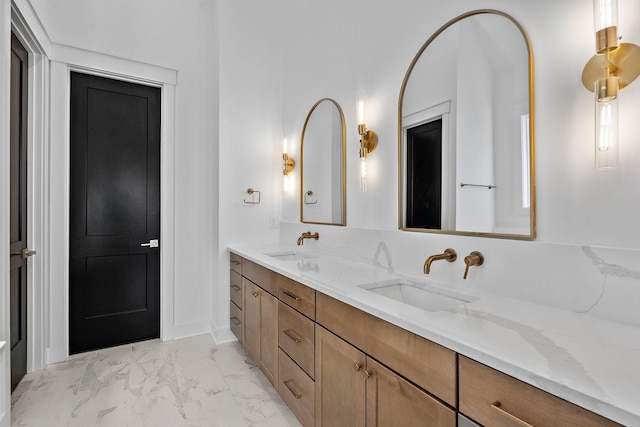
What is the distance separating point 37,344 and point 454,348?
2955 mm

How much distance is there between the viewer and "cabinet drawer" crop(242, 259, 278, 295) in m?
1.95

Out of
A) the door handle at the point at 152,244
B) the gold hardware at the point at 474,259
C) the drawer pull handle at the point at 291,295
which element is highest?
the gold hardware at the point at 474,259

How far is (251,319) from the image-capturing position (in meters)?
2.32

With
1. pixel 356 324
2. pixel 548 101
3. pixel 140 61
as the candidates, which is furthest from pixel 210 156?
pixel 548 101

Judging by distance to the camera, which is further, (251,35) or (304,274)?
(251,35)

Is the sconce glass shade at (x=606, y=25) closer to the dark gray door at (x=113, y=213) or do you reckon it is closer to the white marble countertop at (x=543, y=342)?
the white marble countertop at (x=543, y=342)

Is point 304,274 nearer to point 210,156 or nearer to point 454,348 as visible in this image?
point 454,348

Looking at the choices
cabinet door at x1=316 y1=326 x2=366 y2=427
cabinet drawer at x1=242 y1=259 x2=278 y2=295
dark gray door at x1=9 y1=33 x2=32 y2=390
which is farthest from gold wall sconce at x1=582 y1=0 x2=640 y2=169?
dark gray door at x1=9 y1=33 x2=32 y2=390

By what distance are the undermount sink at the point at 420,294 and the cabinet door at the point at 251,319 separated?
0.97 m

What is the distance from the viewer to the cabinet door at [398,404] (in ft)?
2.93

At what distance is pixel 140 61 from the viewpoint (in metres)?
2.85

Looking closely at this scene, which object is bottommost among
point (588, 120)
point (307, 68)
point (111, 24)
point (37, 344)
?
point (37, 344)

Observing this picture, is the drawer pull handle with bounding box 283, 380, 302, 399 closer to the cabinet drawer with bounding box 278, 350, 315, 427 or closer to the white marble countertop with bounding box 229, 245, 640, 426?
the cabinet drawer with bounding box 278, 350, 315, 427

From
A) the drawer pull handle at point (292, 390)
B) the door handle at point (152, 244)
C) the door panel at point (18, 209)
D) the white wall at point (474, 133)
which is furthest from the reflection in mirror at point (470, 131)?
the door panel at point (18, 209)
